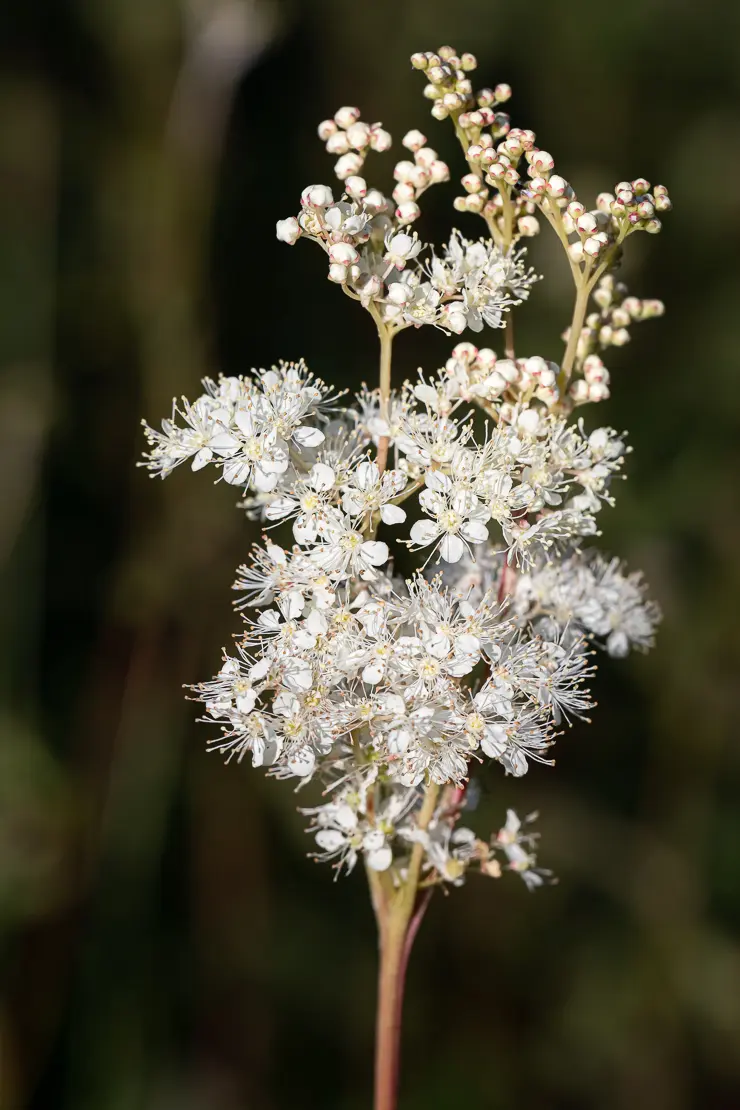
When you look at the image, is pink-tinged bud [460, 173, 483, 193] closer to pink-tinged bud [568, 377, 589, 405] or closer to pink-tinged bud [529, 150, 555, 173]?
pink-tinged bud [529, 150, 555, 173]

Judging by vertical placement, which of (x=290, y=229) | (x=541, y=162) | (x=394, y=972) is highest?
(x=541, y=162)

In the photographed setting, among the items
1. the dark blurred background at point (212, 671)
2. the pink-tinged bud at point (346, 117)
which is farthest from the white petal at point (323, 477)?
the dark blurred background at point (212, 671)

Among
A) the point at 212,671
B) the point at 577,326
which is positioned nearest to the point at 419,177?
the point at 577,326

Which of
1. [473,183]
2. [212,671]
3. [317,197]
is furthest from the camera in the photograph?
[212,671]

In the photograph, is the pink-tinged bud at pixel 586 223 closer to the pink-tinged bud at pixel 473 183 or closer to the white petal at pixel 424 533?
the pink-tinged bud at pixel 473 183

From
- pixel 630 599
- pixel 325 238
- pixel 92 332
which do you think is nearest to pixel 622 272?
pixel 92 332

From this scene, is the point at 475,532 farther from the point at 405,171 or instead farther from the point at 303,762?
the point at 405,171

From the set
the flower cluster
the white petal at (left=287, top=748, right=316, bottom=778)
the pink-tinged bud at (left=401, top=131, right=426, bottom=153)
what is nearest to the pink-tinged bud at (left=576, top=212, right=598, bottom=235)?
the flower cluster
